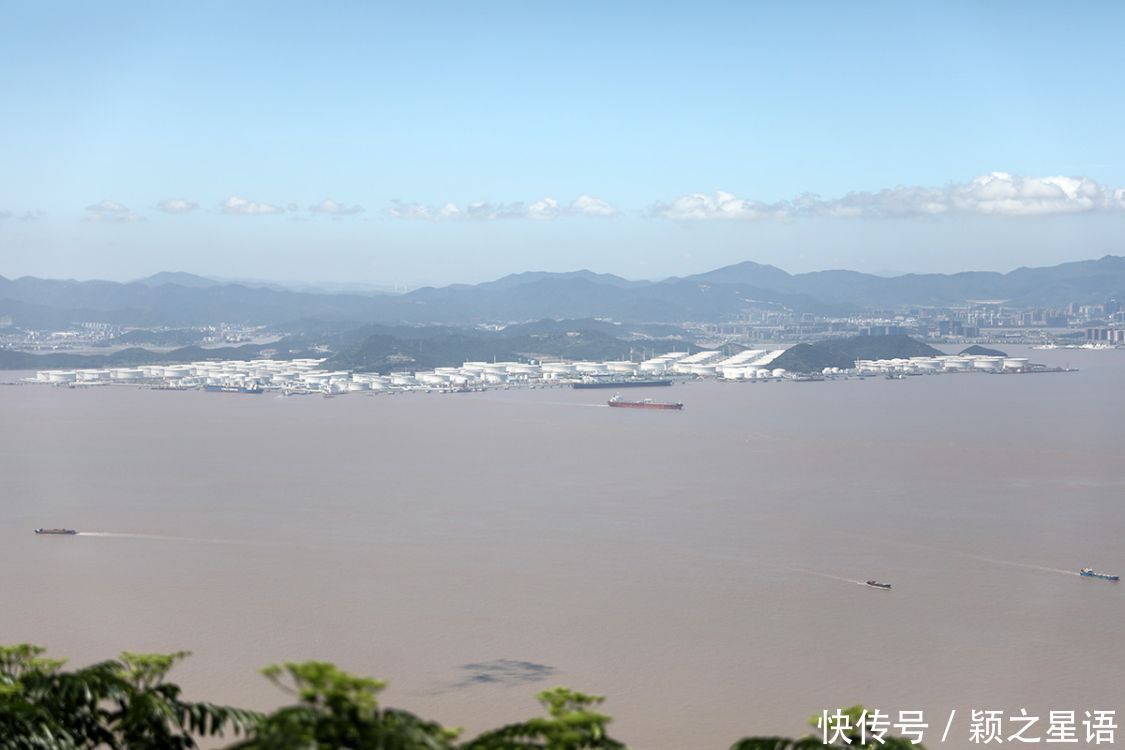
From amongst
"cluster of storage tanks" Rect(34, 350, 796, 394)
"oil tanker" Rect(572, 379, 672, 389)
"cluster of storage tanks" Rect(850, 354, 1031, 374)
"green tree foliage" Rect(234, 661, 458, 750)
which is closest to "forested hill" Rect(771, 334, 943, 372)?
"cluster of storage tanks" Rect(850, 354, 1031, 374)

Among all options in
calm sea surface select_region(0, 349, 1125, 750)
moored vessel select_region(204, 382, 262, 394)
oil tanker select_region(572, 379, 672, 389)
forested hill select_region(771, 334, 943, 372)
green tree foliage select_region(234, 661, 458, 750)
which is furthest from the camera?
forested hill select_region(771, 334, 943, 372)

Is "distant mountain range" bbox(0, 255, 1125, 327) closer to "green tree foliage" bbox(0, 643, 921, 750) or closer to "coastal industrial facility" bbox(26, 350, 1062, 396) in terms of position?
"coastal industrial facility" bbox(26, 350, 1062, 396)

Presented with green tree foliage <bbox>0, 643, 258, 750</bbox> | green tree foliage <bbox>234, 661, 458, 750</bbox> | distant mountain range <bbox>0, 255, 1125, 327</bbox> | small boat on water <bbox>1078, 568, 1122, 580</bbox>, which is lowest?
small boat on water <bbox>1078, 568, 1122, 580</bbox>

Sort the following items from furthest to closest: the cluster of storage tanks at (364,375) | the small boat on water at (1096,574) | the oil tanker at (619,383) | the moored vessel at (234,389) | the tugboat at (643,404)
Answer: the oil tanker at (619,383) → the cluster of storage tanks at (364,375) → the moored vessel at (234,389) → the tugboat at (643,404) → the small boat on water at (1096,574)

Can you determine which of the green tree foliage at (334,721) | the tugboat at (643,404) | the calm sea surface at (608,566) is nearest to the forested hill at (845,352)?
the tugboat at (643,404)

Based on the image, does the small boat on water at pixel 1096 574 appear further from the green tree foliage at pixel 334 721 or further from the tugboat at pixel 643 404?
the tugboat at pixel 643 404

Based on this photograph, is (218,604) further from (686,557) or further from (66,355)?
(66,355)

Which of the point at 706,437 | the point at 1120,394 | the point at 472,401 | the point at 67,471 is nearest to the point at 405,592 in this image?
the point at 67,471
